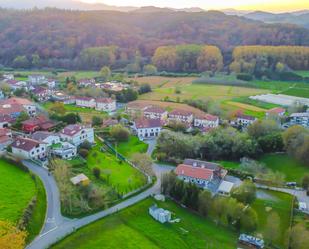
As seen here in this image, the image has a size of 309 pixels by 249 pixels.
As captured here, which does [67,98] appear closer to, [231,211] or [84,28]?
[231,211]

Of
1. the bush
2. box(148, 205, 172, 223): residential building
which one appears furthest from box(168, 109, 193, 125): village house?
the bush

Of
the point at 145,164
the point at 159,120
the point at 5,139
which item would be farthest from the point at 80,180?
the point at 159,120

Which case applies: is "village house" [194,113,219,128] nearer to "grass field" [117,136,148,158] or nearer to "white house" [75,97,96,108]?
"grass field" [117,136,148,158]

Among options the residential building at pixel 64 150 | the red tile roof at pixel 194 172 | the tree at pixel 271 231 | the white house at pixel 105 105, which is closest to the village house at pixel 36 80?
the white house at pixel 105 105

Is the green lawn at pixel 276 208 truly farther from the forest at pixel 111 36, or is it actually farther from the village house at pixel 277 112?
the forest at pixel 111 36

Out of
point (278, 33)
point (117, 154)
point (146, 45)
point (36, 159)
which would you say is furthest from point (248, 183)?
point (278, 33)
